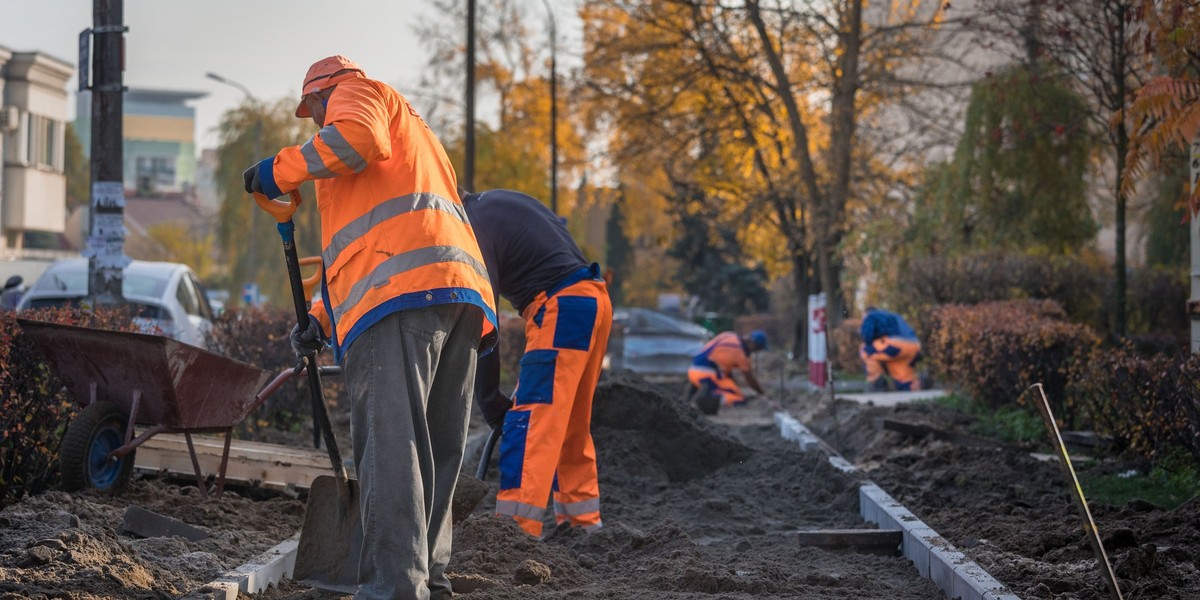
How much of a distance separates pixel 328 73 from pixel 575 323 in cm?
228

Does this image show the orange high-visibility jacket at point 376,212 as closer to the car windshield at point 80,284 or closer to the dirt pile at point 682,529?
the dirt pile at point 682,529

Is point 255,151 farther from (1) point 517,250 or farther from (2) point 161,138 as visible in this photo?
(2) point 161,138

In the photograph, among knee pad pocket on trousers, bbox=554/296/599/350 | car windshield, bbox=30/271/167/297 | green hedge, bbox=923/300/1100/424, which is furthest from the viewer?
car windshield, bbox=30/271/167/297

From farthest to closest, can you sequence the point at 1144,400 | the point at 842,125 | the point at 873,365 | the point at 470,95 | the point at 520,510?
the point at 842,125
the point at 470,95
the point at 873,365
the point at 1144,400
the point at 520,510

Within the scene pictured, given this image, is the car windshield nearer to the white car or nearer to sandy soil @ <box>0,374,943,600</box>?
the white car

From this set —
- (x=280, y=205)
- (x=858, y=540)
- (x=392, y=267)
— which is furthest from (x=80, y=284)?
(x=392, y=267)

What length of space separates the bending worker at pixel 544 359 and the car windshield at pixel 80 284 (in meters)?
9.35

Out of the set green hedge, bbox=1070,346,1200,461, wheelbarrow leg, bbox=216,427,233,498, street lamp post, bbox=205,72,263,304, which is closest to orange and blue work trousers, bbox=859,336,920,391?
green hedge, bbox=1070,346,1200,461

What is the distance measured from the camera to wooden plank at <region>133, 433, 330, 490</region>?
747 cm

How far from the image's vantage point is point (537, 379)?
6.69 metres

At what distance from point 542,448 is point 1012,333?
21.4 ft

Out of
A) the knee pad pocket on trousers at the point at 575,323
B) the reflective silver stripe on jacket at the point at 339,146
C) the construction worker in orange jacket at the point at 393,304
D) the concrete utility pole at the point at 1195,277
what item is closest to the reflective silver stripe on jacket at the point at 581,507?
the knee pad pocket on trousers at the point at 575,323

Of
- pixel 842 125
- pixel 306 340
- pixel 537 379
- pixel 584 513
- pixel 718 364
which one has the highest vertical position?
pixel 842 125

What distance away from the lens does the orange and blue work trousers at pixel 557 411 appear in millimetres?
6508
